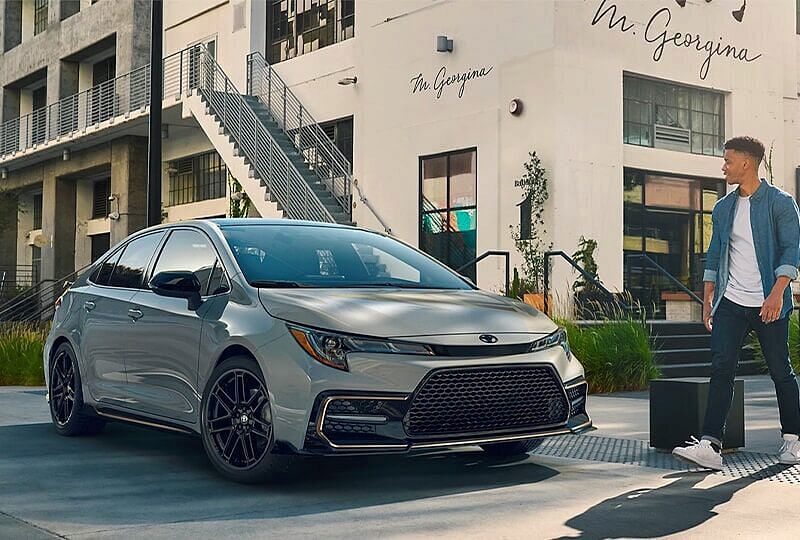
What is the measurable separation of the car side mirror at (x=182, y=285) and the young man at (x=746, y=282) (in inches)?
119

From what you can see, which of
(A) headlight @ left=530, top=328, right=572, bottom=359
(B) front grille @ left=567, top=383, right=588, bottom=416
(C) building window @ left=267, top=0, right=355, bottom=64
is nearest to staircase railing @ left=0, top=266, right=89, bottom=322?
(C) building window @ left=267, top=0, right=355, bottom=64

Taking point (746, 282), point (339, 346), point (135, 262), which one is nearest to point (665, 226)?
point (746, 282)

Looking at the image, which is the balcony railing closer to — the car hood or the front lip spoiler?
the car hood

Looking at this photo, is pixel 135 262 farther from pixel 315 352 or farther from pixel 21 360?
A: pixel 21 360

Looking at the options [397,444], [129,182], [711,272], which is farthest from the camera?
[129,182]

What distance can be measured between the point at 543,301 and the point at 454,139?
5.36 meters

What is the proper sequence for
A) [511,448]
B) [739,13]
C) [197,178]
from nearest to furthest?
[511,448] < [739,13] < [197,178]

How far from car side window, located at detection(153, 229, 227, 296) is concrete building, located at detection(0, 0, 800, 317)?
12.2 metres

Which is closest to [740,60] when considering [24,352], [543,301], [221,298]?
[543,301]

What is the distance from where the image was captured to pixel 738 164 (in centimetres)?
676

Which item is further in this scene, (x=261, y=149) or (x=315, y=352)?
(x=261, y=149)

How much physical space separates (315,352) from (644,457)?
2.72m

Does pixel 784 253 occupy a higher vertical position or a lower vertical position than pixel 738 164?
lower

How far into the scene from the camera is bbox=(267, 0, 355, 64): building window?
1006 inches
